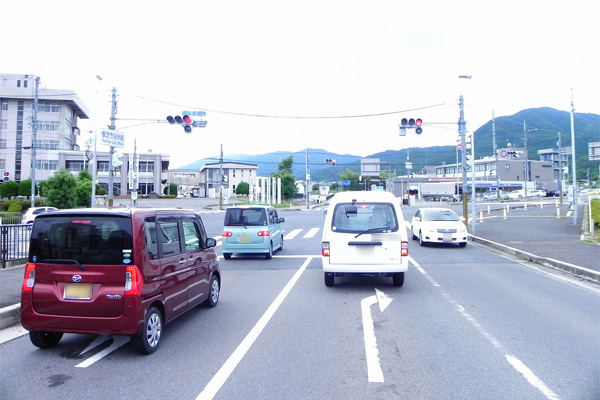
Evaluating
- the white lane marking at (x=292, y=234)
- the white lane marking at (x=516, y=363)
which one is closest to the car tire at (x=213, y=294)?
the white lane marking at (x=516, y=363)

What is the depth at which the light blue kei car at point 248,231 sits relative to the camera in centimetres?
1466

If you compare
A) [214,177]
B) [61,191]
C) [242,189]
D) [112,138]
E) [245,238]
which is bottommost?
[245,238]

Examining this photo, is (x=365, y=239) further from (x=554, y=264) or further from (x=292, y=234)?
(x=292, y=234)

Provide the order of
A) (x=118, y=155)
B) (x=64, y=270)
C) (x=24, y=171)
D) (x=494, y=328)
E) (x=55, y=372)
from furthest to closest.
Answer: (x=24, y=171) → (x=118, y=155) → (x=494, y=328) → (x=64, y=270) → (x=55, y=372)

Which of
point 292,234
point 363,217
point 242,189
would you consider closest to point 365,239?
point 363,217

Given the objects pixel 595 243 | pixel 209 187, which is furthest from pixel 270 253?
pixel 209 187

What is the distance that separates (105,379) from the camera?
16.0 feet

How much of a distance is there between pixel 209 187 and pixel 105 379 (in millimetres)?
101907

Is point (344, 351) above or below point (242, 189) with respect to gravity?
below

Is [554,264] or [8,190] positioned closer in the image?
[554,264]

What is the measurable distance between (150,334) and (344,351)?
2437 mm

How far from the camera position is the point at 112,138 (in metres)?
19.5

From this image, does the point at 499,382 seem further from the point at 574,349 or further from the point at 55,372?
the point at 55,372

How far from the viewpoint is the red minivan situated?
5410 mm
